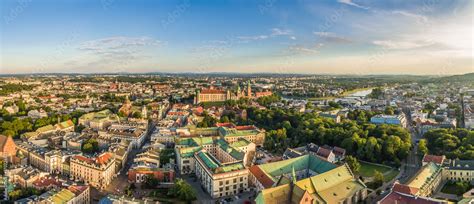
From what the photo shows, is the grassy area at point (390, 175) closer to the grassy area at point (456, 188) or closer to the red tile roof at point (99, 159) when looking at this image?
the grassy area at point (456, 188)

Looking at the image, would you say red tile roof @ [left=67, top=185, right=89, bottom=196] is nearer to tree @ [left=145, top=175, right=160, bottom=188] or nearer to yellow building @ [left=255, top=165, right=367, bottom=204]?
tree @ [left=145, top=175, right=160, bottom=188]

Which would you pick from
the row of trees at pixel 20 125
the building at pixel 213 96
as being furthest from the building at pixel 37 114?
the building at pixel 213 96

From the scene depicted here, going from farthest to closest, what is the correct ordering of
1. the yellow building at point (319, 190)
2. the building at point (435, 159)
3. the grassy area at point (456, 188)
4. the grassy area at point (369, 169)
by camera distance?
the grassy area at point (369, 169), the building at point (435, 159), the grassy area at point (456, 188), the yellow building at point (319, 190)

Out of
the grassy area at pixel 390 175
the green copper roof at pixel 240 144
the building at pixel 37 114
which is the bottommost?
the grassy area at pixel 390 175

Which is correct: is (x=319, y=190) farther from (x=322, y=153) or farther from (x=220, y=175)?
(x=322, y=153)

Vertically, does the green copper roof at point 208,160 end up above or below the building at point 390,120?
below

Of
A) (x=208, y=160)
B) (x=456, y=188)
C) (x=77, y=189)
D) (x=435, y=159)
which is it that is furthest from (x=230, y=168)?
(x=435, y=159)

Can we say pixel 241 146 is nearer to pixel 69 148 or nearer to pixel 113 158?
pixel 113 158
